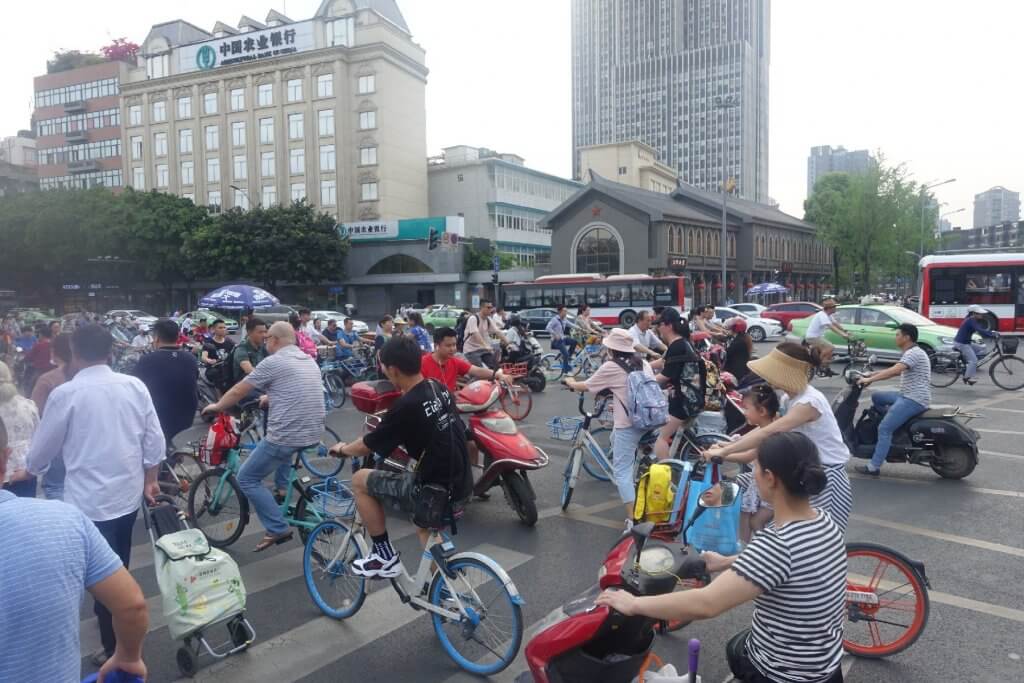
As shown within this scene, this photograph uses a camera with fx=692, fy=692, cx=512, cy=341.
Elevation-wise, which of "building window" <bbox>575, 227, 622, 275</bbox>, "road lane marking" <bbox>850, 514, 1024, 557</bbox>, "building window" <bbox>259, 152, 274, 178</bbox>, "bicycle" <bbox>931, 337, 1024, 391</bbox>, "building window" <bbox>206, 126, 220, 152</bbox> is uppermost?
"building window" <bbox>206, 126, 220, 152</bbox>

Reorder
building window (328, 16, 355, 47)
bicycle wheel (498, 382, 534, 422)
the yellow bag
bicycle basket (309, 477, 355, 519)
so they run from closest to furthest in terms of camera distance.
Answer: the yellow bag < bicycle basket (309, 477, 355, 519) < bicycle wheel (498, 382, 534, 422) < building window (328, 16, 355, 47)

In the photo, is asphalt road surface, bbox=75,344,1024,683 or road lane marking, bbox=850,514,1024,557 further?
road lane marking, bbox=850,514,1024,557

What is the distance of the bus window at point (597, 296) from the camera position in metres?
33.8

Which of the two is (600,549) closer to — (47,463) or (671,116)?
(47,463)

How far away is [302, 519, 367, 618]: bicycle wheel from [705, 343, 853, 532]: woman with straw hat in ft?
7.67

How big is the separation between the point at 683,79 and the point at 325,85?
80230 mm

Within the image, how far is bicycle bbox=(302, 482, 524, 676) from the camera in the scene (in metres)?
3.67

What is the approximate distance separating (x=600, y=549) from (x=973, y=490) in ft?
14.0

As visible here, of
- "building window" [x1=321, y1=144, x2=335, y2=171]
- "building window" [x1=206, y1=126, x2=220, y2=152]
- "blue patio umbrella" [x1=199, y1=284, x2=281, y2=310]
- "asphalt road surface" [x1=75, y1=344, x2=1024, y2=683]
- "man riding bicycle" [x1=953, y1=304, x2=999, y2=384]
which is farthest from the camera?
"building window" [x1=206, y1=126, x2=220, y2=152]

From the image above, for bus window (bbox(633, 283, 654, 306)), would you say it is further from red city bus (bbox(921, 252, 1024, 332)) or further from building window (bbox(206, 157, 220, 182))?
building window (bbox(206, 157, 220, 182))

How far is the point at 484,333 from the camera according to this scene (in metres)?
13.2

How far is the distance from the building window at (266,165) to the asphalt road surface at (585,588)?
187 ft

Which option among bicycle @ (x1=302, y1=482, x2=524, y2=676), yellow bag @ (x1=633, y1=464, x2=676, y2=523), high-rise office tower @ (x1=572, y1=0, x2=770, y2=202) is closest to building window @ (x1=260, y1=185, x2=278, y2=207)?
bicycle @ (x1=302, y1=482, x2=524, y2=676)

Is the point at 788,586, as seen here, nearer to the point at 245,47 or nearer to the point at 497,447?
the point at 497,447
